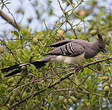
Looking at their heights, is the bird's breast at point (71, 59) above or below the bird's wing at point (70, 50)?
below

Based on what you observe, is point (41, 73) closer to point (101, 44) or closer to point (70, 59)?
point (70, 59)

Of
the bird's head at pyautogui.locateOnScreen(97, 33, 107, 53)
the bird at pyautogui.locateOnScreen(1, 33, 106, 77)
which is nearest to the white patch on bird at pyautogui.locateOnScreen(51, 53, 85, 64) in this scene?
the bird at pyautogui.locateOnScreen(1, 33, 106, 77)

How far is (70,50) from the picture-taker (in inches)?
148

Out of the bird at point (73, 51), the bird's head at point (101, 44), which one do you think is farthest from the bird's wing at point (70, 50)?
the bird's head at point (101, 44)

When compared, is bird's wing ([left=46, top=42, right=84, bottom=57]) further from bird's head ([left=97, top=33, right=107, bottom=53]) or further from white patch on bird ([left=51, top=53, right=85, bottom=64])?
bird's head ([left=97, top=33, right=107, bottom=53])

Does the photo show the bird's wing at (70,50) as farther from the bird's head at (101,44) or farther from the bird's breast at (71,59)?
the bird's head at (101,44)

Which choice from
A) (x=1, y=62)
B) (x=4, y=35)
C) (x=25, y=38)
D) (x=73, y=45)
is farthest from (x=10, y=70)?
(x=73, y=45)

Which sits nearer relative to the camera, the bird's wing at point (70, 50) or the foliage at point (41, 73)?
the foliage at point (41, 73)

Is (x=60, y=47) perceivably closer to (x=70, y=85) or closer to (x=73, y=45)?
(x=73, y=45)

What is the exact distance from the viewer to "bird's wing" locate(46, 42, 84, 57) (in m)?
3.68

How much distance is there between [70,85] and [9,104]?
107 cm

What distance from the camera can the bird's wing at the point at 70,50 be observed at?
3.68 metres

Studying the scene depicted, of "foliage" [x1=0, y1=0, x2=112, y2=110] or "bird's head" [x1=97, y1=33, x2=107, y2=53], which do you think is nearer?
"foliage" [x1=0, y1=0, x2=112, y2=110]

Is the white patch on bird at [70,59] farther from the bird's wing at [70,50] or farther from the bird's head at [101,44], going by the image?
the bird's head at [101,44]
